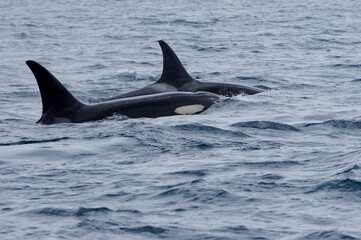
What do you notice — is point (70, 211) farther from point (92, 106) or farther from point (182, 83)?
point (182, 83)

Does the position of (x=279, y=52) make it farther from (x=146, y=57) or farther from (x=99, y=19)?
(x=99, y=19)

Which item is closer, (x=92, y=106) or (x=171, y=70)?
(x=92, y=106)

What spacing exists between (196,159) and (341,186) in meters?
2.03

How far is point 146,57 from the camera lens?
80.0 feet

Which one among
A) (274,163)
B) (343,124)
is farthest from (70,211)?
(343,124)

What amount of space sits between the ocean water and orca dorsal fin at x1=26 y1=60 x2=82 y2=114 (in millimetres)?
480

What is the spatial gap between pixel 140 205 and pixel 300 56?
54.4 ft

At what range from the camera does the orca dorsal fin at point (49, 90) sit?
1201cm

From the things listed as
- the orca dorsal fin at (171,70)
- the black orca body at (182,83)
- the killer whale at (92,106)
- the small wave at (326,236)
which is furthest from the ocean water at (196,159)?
the orca dorsal fin at (171,70)

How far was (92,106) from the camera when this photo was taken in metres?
12.6

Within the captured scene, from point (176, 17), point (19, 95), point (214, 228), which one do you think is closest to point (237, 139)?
point (214, 228)

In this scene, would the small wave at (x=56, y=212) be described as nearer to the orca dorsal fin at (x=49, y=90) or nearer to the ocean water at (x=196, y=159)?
the ocean water at (x=196, y=159)

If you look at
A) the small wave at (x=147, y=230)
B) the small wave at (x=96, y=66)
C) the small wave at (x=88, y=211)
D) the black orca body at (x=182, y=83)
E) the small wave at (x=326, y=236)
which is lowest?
the small wave at (x=96, y=66)

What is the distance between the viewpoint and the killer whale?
12.1 metres
